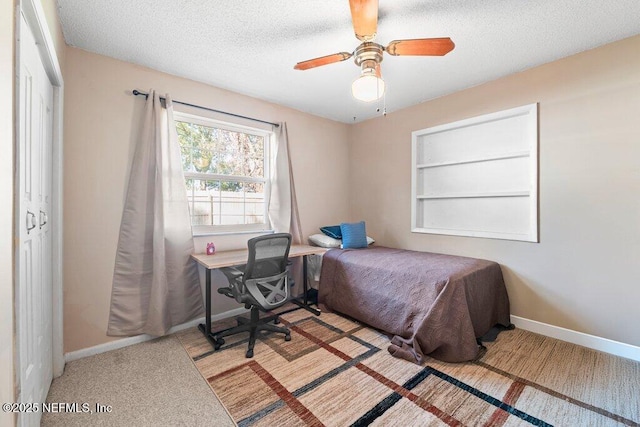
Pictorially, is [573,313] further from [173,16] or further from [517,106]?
[173,16]

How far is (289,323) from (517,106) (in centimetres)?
314

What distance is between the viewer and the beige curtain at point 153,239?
227cm

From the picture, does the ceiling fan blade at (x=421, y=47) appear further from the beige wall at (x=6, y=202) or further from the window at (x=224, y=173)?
the window at (x=224, y=173)

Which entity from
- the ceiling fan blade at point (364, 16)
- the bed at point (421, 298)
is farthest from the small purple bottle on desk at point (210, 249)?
the ceiling fan blade at point (364, 16)

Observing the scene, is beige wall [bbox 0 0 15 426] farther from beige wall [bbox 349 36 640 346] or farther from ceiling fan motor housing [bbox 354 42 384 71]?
beige wall [bbox 349 36 640 346]

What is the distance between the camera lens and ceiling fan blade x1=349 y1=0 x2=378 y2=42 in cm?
141

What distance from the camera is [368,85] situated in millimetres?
1737

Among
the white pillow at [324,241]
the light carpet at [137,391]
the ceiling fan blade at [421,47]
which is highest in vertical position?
the ceiling fan blade at [421,47]

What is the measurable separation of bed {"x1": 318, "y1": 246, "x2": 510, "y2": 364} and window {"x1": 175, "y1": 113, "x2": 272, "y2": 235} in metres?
1.17

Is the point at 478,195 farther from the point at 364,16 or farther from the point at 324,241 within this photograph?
the point at 364,16

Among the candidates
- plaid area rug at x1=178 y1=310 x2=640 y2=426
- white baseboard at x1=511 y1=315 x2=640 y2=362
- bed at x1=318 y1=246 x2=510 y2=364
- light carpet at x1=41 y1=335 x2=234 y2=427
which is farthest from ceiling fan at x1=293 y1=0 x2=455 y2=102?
white baseboard at x1=511 y1=315 x2=640 y2=362

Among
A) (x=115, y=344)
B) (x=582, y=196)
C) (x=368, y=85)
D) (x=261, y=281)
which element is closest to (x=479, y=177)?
(x=582, y=196)

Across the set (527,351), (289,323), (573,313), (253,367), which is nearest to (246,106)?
(289,323)

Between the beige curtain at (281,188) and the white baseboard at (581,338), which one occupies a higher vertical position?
the beige curtain at (281,188)
